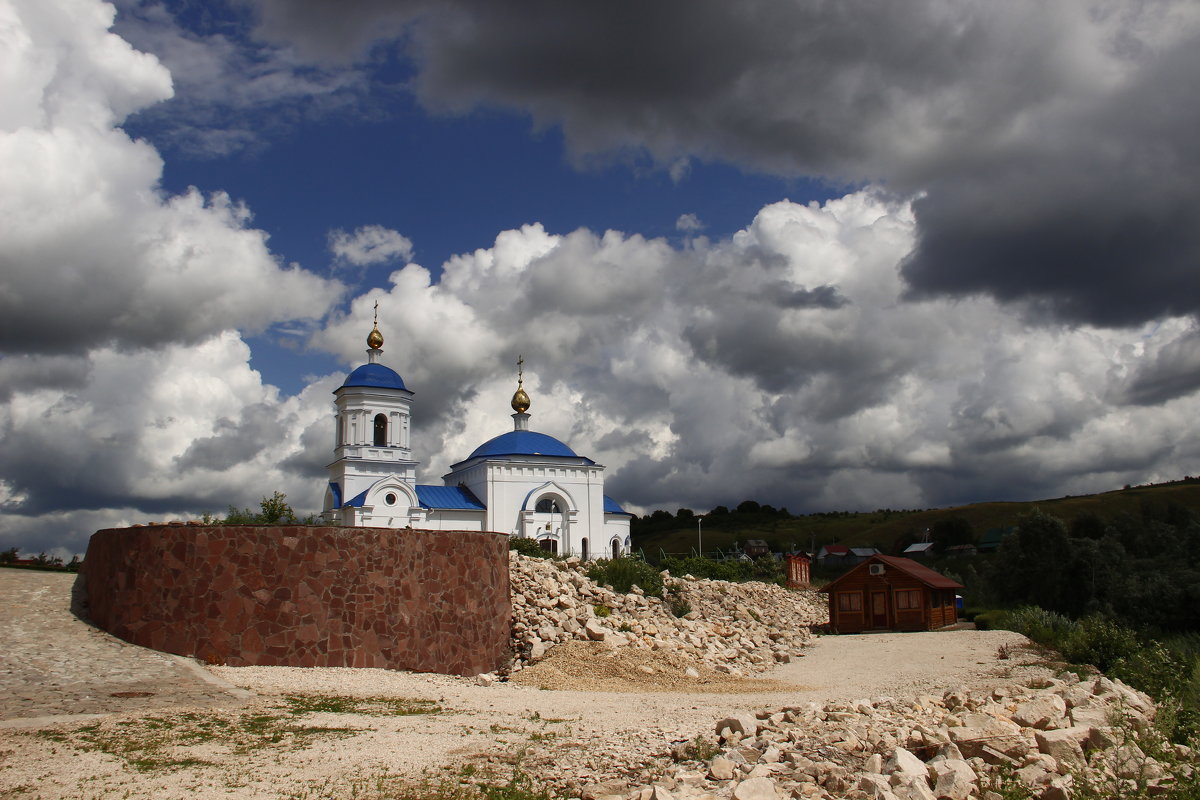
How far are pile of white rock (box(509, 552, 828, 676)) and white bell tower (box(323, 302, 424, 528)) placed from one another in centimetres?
1649

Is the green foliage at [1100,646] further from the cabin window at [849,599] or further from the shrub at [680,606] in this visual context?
the cabin window at [849,599]

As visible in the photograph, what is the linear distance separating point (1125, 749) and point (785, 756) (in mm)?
2764

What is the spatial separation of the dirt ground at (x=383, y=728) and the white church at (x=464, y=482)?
2546 cm

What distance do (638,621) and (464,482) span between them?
2695cm

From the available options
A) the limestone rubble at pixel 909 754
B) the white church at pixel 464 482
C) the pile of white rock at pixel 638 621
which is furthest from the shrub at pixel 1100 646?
the white church at pixel 464 482

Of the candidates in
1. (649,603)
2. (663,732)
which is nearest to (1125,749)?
(663,732)

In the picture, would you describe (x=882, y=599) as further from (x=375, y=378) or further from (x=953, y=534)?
(x=953, y=534)

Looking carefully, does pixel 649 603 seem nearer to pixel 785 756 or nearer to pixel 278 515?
pixel 278 515

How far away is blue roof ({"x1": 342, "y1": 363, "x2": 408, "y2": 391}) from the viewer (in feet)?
141

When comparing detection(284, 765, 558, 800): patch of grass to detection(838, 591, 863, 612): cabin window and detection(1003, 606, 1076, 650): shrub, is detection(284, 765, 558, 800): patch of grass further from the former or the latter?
detection(838, 591, 863, 612): cabin window

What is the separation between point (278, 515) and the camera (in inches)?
857

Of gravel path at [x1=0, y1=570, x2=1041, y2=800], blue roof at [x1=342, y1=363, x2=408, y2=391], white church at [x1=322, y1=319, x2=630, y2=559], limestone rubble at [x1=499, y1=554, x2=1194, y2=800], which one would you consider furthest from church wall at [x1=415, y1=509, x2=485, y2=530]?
limestone rubble at [x1=499, y1=554, x2=1194, y2=800]

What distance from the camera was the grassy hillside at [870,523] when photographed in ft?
→ 262

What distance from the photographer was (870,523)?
97.1 meters
